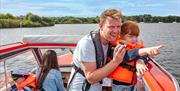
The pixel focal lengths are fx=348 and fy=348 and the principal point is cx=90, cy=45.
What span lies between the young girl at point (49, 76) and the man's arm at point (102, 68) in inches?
49.5

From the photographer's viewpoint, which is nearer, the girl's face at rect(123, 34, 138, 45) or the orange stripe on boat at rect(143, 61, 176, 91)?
the orange stripe on boat at rect(143, 61, 176, 91)

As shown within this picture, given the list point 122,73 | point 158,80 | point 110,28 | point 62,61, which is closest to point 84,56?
point 110,28

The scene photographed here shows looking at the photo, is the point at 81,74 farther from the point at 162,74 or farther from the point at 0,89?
the point at 0,89

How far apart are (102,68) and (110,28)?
32 centimetres

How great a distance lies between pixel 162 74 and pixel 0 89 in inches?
92.9

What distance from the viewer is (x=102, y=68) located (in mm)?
2703

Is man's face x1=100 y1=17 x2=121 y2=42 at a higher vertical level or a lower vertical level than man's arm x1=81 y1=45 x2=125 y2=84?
higher

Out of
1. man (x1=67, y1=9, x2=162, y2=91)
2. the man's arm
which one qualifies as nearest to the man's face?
man (x1=67, y1=9, x2=162, y2=91)

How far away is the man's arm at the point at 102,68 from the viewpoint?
2.70 metres

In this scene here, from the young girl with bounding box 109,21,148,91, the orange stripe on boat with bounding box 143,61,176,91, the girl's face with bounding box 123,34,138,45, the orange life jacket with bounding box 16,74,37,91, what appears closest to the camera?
the orange stripe on boat with bounding box 143,61,176,91

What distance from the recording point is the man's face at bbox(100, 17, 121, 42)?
270 centimetres

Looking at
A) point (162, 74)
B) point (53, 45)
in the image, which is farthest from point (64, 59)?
point (162, 74)

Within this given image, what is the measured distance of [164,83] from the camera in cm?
281

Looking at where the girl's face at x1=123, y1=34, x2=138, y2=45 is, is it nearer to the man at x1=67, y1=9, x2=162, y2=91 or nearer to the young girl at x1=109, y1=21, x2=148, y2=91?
the young girl at x1=109, y1=21, x2=148, y2=91
